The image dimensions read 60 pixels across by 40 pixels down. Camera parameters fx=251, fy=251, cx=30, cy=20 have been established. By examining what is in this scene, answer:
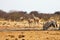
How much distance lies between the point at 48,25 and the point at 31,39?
642cm

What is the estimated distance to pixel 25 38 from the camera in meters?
14.3

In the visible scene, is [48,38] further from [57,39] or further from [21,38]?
[21,38]

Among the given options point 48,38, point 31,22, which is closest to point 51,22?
point 48,38

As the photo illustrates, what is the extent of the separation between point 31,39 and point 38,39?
1.29ft

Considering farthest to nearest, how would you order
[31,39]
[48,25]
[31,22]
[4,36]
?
1. [31,22]
2. [48,25]
3. [4,36]
4. [31,39]

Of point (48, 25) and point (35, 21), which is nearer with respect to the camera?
point (48, 25)

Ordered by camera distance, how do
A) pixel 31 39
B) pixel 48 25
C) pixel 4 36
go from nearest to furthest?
pixel 31 39 < pixel 4 36 < pixel 48 25

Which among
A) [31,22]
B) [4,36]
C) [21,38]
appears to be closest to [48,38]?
[21,38]

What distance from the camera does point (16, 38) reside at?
14.3m

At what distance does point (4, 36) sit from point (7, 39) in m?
1.07

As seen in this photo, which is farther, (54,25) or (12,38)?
(54,25)

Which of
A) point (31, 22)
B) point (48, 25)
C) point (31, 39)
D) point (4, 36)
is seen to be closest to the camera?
point (31, 39)

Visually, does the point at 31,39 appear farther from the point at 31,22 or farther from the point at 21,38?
the point at 31,22

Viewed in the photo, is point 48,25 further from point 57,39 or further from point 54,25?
point 57,39
